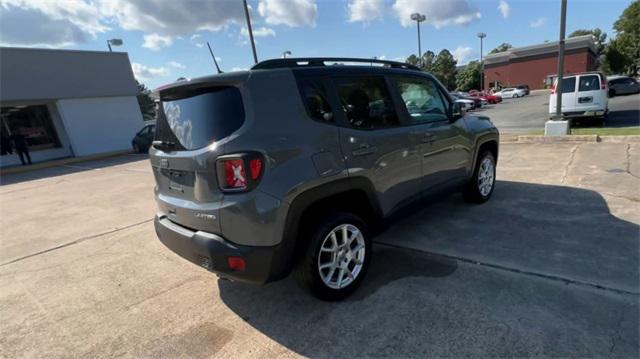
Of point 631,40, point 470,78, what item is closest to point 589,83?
point 631,40

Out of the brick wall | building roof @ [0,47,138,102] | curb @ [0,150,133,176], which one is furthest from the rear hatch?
the brick wall

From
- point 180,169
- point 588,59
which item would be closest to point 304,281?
point 180,169

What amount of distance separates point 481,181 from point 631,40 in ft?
222

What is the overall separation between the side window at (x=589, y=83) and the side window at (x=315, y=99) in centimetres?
1321

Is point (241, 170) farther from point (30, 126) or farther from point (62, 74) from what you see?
point (30, 126)

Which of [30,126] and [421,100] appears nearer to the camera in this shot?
[421,100]

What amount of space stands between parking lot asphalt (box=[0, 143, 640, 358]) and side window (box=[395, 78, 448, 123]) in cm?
104

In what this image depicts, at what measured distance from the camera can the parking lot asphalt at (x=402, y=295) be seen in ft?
8.02

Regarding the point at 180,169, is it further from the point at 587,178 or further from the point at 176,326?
the point at 587,178

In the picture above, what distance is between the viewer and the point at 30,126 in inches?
699

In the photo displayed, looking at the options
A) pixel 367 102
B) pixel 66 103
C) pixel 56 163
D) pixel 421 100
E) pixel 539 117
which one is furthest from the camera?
pixel 66 103

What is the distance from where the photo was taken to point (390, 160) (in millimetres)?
3305

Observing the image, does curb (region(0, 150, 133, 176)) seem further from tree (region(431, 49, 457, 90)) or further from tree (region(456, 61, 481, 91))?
tree (region(456, 61, 481, 91))

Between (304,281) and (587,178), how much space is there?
5.42 meters
